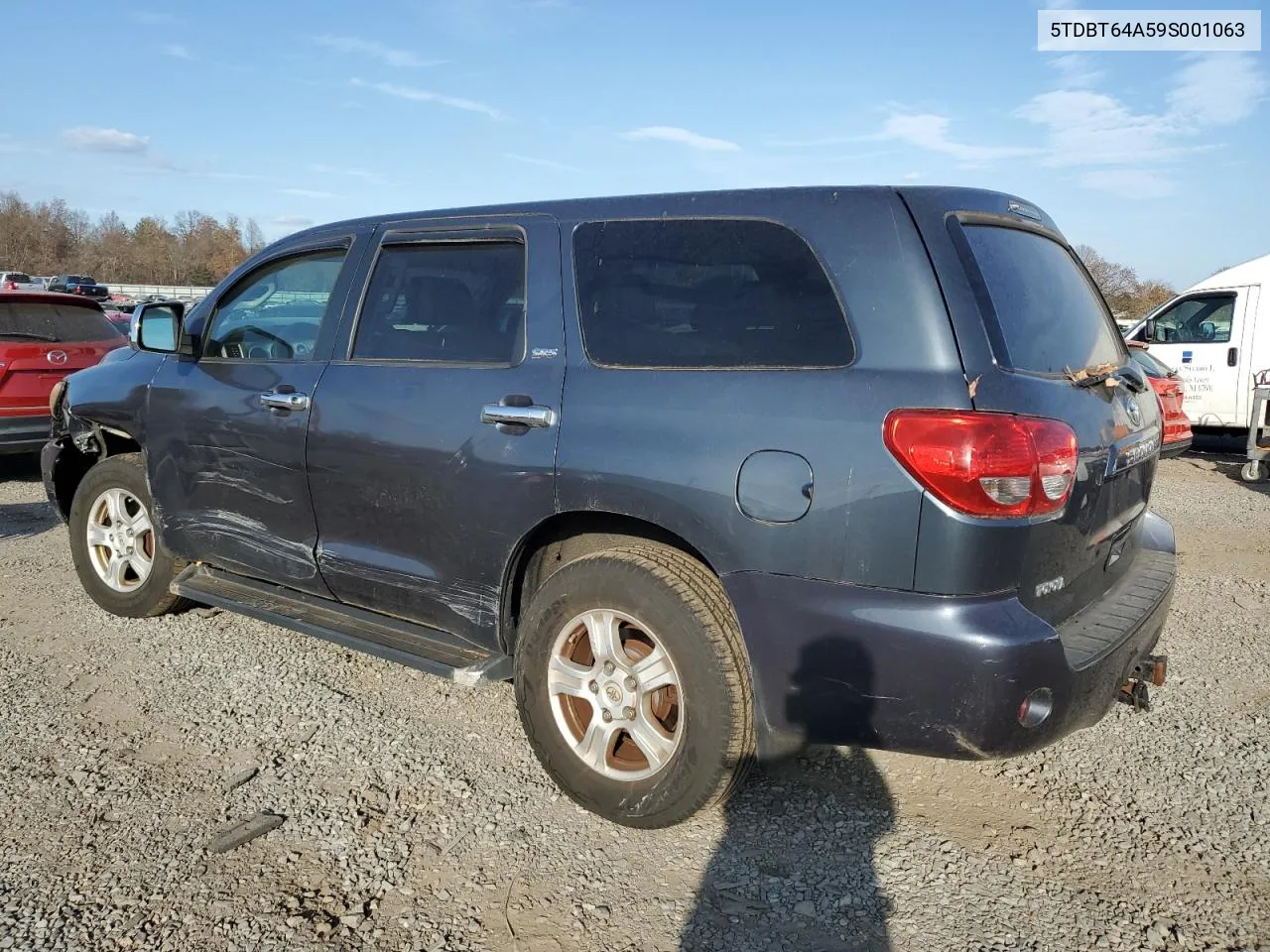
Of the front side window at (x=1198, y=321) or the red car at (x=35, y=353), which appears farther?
the front side window at (x=1198, y=321)

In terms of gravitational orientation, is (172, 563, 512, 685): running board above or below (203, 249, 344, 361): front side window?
below

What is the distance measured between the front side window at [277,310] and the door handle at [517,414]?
Result: 43.8 inches

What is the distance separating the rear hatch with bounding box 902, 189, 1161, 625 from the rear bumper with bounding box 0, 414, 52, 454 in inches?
313

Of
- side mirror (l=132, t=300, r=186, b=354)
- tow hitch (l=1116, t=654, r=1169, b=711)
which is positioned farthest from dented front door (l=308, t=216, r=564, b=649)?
tow hitch (l=1116, t=654, r=1169, b=711)

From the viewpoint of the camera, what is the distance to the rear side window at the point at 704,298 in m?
2.75

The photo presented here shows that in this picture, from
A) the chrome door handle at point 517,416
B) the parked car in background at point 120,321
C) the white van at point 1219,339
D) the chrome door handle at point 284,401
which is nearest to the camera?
the chrome door handle at point 517,416

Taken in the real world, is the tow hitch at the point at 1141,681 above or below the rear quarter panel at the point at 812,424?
below

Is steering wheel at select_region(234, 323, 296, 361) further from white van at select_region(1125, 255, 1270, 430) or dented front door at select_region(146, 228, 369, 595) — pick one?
white van at select_region(1125, 255, 1270, 430)

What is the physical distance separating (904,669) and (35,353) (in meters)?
8.38

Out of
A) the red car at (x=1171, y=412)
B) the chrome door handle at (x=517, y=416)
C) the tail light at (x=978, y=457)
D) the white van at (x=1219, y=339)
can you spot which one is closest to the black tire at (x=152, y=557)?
the chrome door handle at (x=517, y=416)

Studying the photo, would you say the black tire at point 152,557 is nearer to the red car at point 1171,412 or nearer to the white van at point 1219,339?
the red car at point 1171,412

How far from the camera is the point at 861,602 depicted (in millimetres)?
2531

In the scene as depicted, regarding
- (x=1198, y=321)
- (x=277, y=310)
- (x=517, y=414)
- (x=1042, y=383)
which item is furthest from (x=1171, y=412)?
(x=277, y=310)

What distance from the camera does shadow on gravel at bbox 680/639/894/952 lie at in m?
2.52
